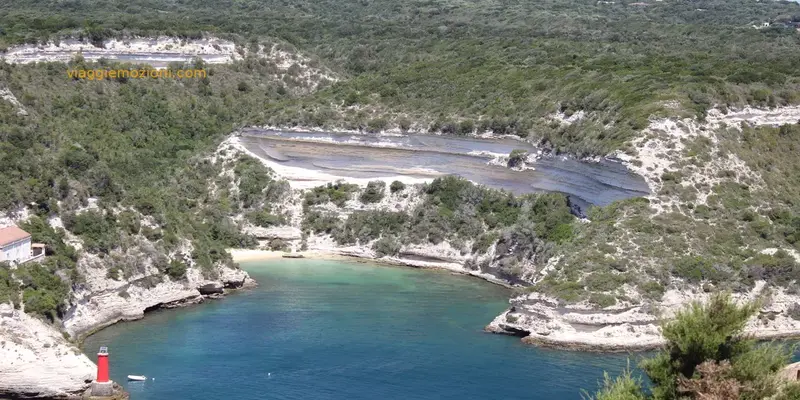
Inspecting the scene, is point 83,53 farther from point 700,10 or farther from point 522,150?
point 700,10

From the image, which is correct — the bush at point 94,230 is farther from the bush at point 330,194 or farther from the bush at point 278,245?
the bush at point 330,194

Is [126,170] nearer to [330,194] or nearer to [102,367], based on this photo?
[330,194]

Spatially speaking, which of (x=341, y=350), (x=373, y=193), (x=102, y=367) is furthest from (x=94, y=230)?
(x=373, y=193)

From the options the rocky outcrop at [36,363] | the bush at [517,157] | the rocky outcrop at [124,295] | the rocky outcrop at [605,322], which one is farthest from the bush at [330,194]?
the rocky outcrop at [36,363]

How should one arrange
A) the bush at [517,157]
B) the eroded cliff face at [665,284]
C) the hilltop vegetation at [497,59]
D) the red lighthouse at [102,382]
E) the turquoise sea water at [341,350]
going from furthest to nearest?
the bush at [517,157] → the hilltop vegetation at [497,59] → the eroded cliff face at [665,284] → the turquoise sea water at [341,350] → the red lighthouse at [102,382]

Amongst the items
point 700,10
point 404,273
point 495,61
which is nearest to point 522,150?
point 404,273
